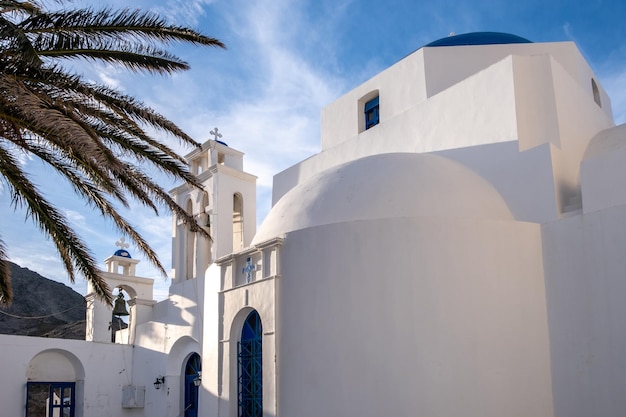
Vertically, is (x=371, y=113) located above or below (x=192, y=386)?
above

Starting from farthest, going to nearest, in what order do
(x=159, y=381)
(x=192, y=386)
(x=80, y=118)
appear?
(x=159, y=381) < (x=192, y=386) < (x=80, y=118)

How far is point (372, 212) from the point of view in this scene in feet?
30.0

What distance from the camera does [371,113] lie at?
44.3ft

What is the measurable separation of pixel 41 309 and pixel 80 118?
29.4 m

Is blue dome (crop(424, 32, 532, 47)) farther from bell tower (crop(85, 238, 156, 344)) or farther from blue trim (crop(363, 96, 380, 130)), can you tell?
bell tower (crop(85, 238, 156, 344))

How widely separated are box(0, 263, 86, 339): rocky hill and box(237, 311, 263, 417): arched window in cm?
2226

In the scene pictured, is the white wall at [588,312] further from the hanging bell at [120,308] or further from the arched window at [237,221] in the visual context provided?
the hanging bell at [120,308]

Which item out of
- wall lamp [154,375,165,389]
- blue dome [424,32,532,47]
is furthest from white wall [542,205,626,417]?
wall lamp [154,375,165,389]

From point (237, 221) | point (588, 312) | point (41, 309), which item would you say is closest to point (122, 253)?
point (237, 221)

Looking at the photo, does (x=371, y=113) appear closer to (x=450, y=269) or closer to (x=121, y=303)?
(x=450, y=269)

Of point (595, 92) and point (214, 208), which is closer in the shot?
point (595, 92)

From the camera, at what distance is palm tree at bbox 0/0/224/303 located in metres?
6.46

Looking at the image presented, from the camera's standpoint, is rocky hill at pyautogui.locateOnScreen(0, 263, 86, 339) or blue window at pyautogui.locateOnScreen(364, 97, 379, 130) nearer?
blue window at pyautogui.locateOnScreen(364, 97, 379, 130)

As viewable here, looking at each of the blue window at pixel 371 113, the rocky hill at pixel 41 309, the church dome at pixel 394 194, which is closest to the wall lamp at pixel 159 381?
the church dome at pixel 394 194
